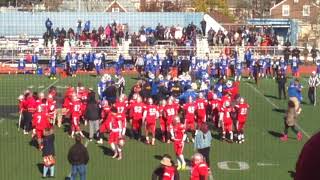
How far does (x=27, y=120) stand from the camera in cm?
1305

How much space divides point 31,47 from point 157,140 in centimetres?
1469

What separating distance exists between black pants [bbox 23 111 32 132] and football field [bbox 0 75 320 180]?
0.21 metres

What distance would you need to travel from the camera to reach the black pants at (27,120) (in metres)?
12.9

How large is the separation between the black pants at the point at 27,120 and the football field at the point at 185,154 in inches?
8.2

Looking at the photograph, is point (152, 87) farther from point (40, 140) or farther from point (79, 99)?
point (40, 140)

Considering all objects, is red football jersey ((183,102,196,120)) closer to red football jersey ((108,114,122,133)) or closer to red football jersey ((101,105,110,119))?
red football jersey ((101,105,110,119))

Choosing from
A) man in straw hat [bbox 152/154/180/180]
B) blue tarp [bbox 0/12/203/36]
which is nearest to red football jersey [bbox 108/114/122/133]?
man in straw hat [bbox 152/154/180/180]

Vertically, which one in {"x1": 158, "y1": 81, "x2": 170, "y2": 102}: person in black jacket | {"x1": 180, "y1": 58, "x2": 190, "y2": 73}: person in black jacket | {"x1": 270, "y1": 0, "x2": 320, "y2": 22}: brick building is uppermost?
{"x1": 270, "y1": 0, "x2": 320, "y2": 22}: brick building

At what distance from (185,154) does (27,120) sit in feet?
11.5

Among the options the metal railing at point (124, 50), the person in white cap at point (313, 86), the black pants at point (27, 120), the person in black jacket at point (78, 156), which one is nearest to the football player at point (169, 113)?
the black pants at point (27, 120)

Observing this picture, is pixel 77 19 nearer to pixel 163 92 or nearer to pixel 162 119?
pixel 163 92

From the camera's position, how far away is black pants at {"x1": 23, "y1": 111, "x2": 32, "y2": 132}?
12.9 metres

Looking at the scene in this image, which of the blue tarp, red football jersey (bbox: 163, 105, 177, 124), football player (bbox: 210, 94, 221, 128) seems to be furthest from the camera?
the blue tarp

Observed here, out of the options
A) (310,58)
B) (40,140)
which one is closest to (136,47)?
(310,58)
